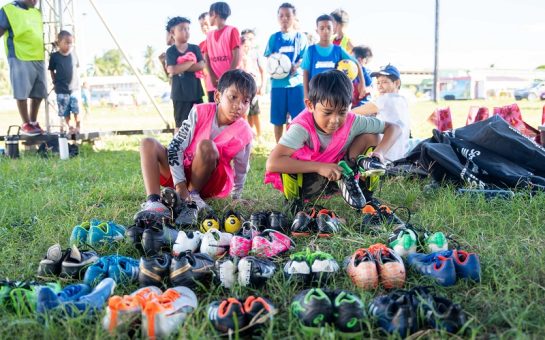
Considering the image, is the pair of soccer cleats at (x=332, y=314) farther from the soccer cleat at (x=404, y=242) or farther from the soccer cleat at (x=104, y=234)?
the soccer cleat at (x=104, y=234)

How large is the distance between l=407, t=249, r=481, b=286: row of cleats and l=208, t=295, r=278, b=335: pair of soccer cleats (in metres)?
0.68

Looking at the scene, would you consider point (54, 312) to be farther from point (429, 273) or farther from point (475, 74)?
point (475, 74)

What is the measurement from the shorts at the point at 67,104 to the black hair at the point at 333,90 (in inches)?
221

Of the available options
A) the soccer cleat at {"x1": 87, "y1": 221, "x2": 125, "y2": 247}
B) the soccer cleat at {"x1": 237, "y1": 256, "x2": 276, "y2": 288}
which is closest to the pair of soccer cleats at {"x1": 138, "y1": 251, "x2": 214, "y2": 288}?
the soccer cleat at {"x1": 237, "y1": 256, "x2": 276, "y2": 288}

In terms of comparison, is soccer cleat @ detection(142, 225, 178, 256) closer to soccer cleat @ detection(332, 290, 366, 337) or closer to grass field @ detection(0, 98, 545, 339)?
grass field @ detection(0, 98, 545, 339)

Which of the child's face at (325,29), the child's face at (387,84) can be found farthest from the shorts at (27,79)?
the child's face at (387,84)

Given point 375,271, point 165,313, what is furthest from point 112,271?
point 375,271

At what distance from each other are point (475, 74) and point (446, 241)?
4514 cm

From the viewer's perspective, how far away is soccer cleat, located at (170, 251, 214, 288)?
199cm

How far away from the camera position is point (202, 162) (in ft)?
10.5

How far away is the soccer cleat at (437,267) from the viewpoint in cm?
197

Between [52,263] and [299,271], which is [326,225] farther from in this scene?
[52,263]

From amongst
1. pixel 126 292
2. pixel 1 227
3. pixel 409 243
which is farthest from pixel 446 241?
pixel 1 227

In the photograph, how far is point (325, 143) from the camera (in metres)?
3.19
